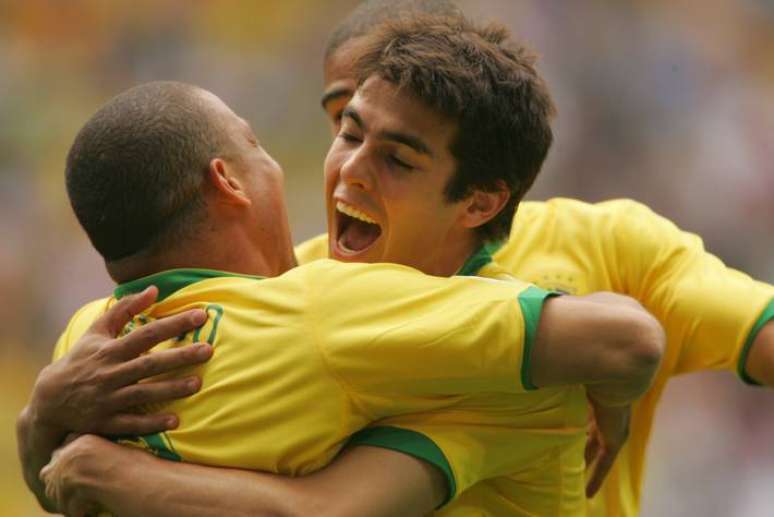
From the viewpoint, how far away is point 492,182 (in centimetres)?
221

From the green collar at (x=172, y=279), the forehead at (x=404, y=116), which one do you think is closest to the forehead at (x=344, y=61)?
the forehead at (x=404, y=116)

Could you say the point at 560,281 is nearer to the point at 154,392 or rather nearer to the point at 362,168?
the point at 362,168

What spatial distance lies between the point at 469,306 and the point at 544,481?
0.42 meters

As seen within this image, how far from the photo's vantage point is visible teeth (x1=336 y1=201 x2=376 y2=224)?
7.22ft

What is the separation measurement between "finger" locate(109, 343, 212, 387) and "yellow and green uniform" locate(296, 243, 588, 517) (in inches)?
11.3

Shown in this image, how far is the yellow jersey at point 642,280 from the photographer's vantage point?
2.44 meters

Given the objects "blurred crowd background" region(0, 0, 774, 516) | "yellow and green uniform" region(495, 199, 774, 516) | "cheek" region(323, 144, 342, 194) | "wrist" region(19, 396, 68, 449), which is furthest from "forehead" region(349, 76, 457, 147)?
"blurred crowd background" region(0, 0, 774, 516)

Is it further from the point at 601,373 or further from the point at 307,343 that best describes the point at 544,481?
the point at 307,343

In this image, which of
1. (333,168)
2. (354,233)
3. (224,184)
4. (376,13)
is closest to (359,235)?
(354,233)

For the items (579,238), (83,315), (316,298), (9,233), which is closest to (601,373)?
(316,298)

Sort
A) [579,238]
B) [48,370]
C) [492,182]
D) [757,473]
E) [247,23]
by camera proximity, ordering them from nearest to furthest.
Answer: [48,370] < [492,182] < [579,238] < [757,473] < [247,23]

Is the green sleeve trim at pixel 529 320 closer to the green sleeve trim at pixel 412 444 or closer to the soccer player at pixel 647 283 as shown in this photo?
the green sleeve trim at pixel 412 444

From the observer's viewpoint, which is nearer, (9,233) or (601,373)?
(601,373)

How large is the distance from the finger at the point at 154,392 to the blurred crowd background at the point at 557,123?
12.8ft
